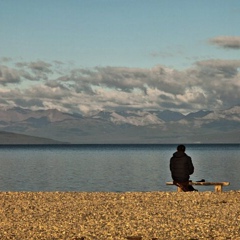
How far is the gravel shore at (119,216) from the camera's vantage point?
18.5 m

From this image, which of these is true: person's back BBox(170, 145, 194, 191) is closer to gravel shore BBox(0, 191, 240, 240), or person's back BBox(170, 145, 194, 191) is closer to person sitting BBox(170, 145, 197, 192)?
person sitting BBox(170, 145, 197, 192)

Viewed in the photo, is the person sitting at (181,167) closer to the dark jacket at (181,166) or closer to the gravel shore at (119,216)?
the dark jacket at (181,166)

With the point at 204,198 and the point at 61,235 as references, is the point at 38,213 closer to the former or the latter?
the point at 61,235

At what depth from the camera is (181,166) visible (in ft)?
101

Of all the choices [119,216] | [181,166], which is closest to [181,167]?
[181,166]

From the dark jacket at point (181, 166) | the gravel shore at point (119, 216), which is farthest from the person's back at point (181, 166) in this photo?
the gravel shore at point (119, 216)

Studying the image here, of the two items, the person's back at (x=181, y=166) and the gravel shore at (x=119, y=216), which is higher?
the person's back at (x=181, y=166)

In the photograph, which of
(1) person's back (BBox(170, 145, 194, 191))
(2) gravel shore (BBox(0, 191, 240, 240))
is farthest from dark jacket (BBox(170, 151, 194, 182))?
(2) gravel shore (BBox(0, 191, 240, 240))

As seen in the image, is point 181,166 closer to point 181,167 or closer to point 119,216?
point 181,167

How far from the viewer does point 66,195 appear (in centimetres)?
2959

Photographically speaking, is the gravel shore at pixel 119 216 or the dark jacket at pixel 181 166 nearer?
the gravel shore at pixel 119 216

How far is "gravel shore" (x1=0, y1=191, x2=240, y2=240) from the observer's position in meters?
18.5

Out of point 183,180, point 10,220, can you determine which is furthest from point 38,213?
point 183,180

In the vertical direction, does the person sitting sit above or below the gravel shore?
above
